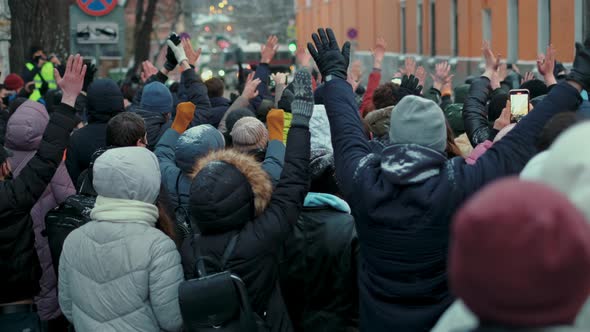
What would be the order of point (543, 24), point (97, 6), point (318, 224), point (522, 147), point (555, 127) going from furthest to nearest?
1. point (543, 24)
2. point (97, 6)
3. point (318, 224)
4. point (522, 147)
5. point (555, 127)

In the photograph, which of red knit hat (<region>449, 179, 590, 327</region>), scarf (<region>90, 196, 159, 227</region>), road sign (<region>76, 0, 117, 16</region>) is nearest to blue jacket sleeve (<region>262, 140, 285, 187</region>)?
scarf (<region>90, 196, 159, 227</region>)

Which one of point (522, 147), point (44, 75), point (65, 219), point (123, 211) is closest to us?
point (522, 147)

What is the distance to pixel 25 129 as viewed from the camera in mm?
6586

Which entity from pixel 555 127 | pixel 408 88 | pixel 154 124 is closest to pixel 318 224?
pixel 555 127

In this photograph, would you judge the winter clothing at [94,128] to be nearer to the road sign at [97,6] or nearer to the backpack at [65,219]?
the backpack at [65,219]

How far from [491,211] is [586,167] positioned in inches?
18.7

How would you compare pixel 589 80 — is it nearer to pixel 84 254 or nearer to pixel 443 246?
pixel 443 246

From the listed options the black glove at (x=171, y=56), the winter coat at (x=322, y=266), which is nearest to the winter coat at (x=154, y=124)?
the black glove at (x=171, y=56)

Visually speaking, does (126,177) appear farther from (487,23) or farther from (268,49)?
(487,23)

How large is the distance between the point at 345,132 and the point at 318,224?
802mm

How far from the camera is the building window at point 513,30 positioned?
28.3 meters

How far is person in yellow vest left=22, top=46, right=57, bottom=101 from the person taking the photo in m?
16.8

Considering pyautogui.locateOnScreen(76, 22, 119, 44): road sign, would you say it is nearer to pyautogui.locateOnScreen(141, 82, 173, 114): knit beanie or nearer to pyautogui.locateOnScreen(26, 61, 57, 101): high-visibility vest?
pyautogui.locateOnScreen(26, 61, 57, 101): high-visibility vest

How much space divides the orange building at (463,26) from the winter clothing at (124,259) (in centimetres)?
916
